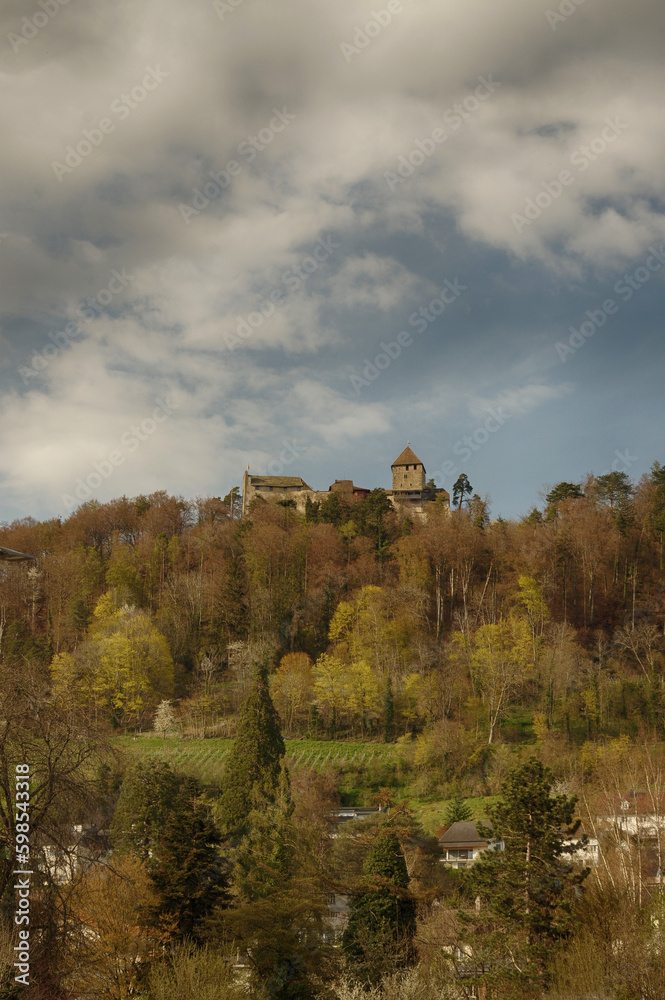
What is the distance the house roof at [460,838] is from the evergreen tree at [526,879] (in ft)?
41.2

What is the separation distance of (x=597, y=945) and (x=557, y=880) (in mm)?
1342

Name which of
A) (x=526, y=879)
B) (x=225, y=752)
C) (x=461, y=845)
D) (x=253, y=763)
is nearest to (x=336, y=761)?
(x=225, y=752)

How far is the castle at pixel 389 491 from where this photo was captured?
240 feet

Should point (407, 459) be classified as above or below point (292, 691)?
above

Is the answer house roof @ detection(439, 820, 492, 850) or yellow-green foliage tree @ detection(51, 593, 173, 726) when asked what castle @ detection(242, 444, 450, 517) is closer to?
yellow-green foliage tree @ detection(51, 593, 173, 726)

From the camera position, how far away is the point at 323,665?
4441 centimetres

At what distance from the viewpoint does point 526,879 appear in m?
15.4

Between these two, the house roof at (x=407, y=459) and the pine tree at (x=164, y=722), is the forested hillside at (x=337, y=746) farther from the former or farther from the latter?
the house roof at (x=407, y=459)

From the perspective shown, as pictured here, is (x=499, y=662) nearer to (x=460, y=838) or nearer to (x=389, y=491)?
(x=460, y=838)

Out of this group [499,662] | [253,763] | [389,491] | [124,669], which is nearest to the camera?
[253,763]

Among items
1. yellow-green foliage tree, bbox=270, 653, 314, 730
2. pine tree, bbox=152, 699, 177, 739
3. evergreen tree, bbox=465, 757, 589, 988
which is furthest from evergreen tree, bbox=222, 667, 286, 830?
evergreen tree, bbox=465, 757, 589, 988

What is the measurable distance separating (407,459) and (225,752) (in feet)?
155

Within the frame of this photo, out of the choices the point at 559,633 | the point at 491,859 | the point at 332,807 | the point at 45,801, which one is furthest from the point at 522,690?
the point at 45,801

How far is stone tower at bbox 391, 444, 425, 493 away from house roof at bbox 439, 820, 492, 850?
168ft
